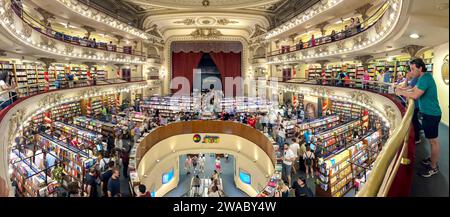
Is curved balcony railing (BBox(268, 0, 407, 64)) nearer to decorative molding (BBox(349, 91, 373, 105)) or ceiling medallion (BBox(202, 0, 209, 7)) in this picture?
decorative molding (BBox(349, 91, 373, 105))

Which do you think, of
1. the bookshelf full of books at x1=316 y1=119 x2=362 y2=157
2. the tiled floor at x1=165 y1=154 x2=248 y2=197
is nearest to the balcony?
the tiled floor at x1=165 y1=154 x2=248 y2=197

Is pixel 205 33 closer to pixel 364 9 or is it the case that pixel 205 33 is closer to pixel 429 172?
pixel 364 9

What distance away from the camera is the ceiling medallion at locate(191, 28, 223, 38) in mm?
14094

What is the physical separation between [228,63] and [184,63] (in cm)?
313

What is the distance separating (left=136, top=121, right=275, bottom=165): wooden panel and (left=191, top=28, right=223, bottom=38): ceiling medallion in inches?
298

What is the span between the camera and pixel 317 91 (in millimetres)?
8039

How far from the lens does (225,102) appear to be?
10.7 metres

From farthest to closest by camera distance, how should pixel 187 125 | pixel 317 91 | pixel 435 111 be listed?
pixel 187 125 → pixel 317 91 → pixel 435 111

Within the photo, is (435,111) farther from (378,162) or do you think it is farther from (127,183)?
(127,183)

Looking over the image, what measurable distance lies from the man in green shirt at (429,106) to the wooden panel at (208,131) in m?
5.06

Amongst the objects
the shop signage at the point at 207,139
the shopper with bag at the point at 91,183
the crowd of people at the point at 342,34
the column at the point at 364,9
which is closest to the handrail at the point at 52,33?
the shopper with bag at the point at 91,183

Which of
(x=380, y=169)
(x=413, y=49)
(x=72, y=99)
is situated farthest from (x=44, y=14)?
(x=413, y=49)
